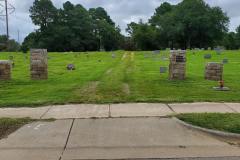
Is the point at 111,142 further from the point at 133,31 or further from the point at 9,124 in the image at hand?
the point at 133,31

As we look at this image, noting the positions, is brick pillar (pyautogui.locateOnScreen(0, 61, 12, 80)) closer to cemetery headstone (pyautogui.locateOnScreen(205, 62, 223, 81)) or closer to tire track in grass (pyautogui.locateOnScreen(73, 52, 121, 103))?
tire track in grass (pyautogui.locateOnScreen(73, 52, 121, 103))

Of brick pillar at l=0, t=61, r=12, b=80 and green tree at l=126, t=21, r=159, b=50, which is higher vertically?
green tree at l=126, t=21, r=159, b=50

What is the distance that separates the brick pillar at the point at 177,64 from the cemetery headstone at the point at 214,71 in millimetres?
1197

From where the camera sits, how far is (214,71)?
55.4 feet

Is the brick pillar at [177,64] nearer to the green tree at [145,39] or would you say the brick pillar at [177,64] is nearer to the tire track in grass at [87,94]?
the tire track in grass at [87,94]

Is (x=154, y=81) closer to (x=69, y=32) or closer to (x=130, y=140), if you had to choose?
(x=130, y=140)

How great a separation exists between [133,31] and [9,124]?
8610cm

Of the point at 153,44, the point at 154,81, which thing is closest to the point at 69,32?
the point at 153,44

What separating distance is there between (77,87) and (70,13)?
85389 mm

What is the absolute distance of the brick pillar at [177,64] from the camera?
642 inches

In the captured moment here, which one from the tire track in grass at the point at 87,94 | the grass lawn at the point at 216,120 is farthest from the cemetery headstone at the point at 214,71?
the grass lawn at the point at 216,120

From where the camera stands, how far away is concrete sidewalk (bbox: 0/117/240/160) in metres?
6.67

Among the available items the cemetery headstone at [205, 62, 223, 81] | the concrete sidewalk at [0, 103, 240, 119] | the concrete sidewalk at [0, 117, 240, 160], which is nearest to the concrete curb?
the concrete sidewalk at [0, 117, 240, 160]

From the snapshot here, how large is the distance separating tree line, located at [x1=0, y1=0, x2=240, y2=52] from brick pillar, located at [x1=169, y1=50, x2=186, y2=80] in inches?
2597
